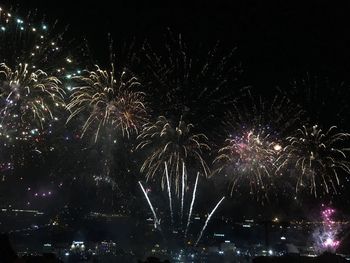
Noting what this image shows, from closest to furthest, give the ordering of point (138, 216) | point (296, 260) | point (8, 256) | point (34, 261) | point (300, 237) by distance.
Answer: point (8, 256)
point (34, 261)
point (296, 260)
point (300, 237)
point (138, 216)

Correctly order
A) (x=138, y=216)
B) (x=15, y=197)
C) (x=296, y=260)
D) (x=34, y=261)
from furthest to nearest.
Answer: (x=138, y=216) → (x=15, y=197) → (x=296, y=260) → (x=34, y=261)

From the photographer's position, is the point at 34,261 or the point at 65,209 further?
the point at 65,209

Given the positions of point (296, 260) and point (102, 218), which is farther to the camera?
point (102, 218)

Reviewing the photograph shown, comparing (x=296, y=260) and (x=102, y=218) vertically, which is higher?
(x=102, y=218)

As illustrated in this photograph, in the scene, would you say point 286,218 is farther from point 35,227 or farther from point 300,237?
point 35,227

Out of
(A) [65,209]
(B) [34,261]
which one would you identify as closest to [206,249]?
(A) [65,209]

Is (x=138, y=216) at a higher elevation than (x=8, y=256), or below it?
higher

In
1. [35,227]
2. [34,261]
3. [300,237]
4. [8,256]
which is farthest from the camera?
[300,237]

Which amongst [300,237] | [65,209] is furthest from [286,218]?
[65,209]

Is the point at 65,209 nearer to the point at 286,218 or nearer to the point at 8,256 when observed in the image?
the point at 286,218
